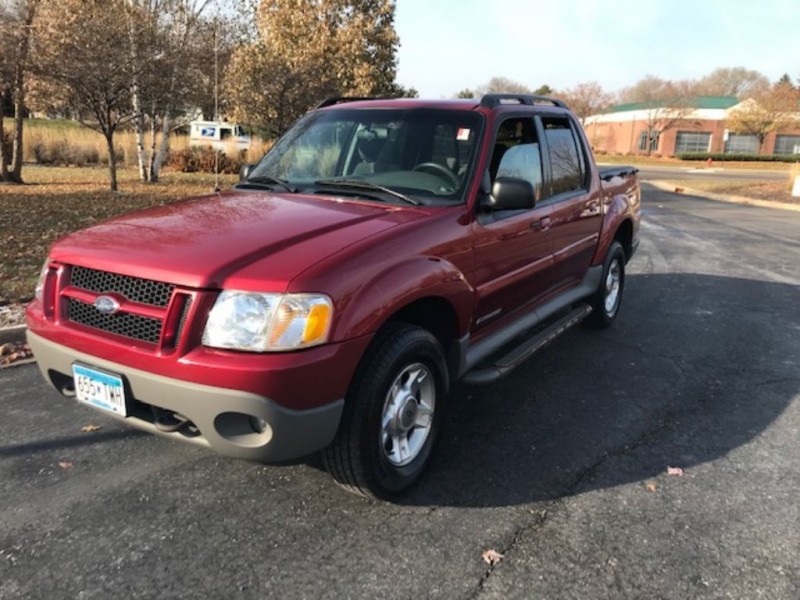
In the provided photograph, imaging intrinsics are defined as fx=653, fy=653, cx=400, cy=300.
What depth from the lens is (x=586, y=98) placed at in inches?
2736

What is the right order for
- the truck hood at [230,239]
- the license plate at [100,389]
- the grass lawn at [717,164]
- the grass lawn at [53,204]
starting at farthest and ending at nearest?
the grass lawn at [717,164], the grass lawn at [53,204], the license plate at [100,389], the truck hood at [230,239]

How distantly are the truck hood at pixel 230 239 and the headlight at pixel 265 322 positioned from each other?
0.06m

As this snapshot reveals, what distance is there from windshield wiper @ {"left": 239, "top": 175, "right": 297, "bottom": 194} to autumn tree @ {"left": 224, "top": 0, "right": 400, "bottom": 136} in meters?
14.3

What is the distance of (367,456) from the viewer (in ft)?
9.55

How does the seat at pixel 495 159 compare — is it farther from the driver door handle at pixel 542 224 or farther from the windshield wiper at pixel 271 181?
the windshield wiper at pixel 271 181

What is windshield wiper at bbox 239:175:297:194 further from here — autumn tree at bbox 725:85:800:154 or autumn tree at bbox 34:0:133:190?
autumn tree at bbox 725:85:800:154

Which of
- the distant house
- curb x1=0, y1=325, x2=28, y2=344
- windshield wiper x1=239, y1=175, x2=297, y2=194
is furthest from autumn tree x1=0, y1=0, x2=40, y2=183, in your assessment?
the distant house

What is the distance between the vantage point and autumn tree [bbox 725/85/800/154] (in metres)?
55.9

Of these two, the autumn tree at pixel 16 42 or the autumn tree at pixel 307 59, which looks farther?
the autumn tree at pixel 307 59

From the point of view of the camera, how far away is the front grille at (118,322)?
2.72 metres

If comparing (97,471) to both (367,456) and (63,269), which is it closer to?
(63,269)

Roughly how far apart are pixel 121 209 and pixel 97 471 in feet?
33.0

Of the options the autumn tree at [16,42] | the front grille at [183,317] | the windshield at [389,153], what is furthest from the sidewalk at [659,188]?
the autumn tree at [16,42]

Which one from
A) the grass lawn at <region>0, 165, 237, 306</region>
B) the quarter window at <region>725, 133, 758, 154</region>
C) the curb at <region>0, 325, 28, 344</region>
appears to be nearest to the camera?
the curb at <region>0, 325, 28, 344</region>
